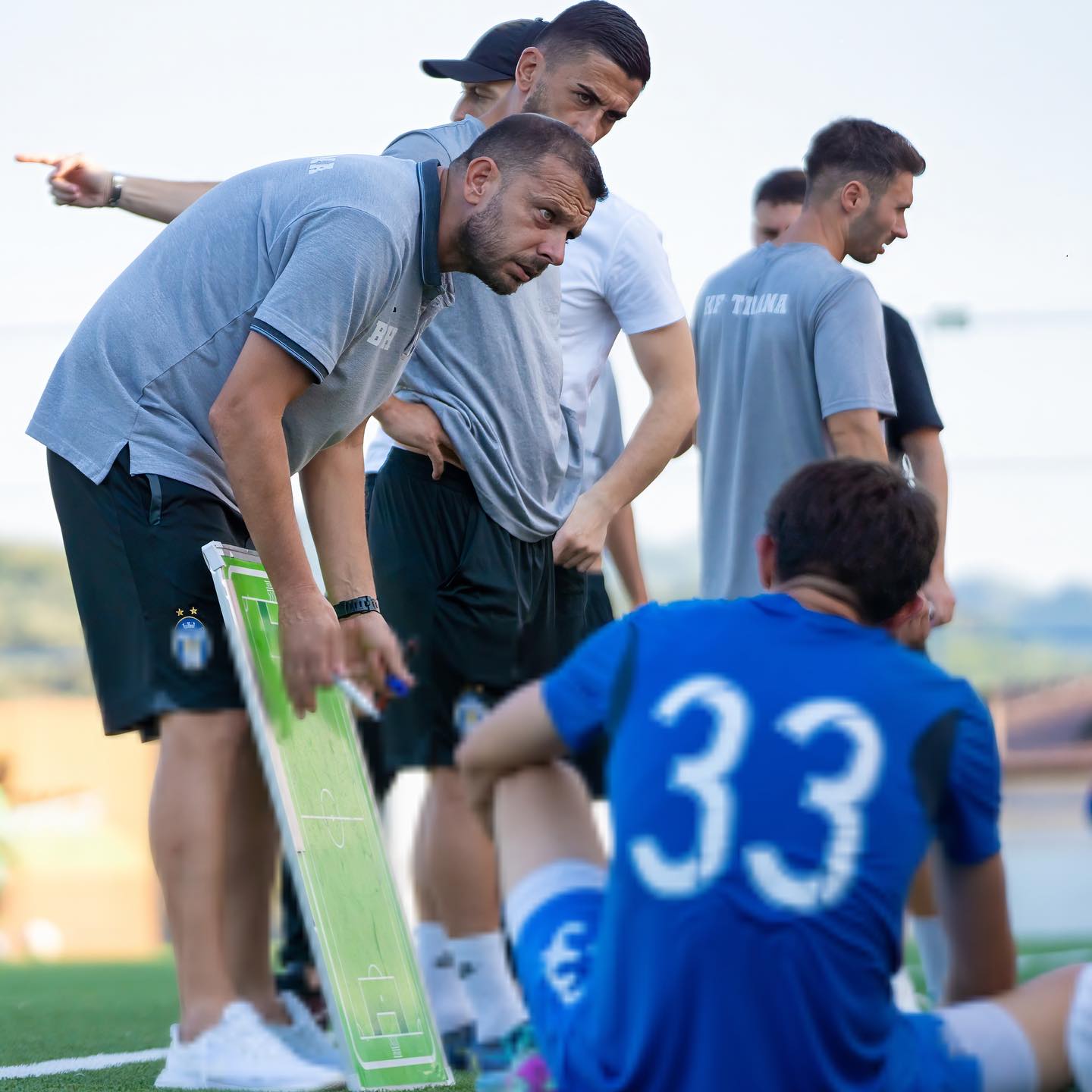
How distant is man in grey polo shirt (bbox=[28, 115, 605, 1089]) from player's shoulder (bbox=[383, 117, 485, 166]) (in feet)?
1.14

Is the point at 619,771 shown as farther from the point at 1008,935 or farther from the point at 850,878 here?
the point at 1008,935

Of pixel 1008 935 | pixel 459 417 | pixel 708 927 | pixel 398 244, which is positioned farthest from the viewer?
pixel 459 417

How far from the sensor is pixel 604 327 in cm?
379

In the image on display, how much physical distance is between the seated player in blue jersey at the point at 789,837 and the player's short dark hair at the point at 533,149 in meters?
1.03

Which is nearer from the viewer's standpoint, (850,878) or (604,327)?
(850,878)

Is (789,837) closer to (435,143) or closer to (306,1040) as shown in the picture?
(306,1040)

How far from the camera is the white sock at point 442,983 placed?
11.0ft

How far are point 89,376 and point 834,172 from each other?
1959 millimetres

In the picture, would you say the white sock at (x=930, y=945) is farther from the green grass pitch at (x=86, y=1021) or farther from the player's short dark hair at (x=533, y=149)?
the player's short dark hair at (x=533, y=149)

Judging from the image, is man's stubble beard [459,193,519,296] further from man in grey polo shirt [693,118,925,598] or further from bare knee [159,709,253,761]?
man in grey polo shirt [693,118,925,598]

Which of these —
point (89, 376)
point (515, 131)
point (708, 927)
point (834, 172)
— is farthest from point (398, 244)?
point (834, 172)

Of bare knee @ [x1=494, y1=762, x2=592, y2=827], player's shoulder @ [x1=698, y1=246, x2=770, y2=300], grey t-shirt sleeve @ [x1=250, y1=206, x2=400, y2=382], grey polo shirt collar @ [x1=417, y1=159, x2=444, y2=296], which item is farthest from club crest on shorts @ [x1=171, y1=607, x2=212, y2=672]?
player's shoulder @ [x1=698, y1=246, x2=770, y2=300]

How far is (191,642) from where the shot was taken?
2.78 metres

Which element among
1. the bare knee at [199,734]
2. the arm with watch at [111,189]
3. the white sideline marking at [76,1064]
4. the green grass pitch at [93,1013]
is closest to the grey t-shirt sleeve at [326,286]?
the bare knee at [199,734]
